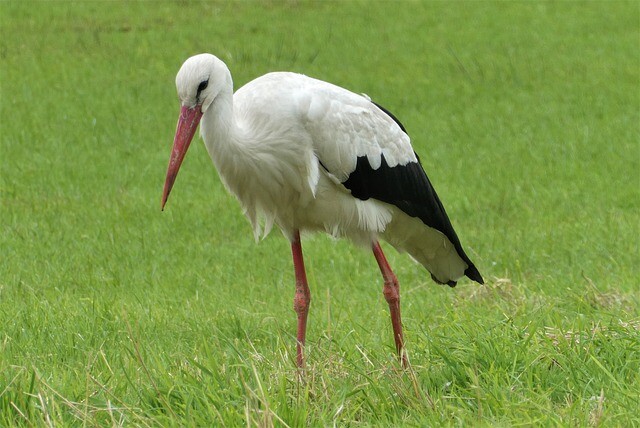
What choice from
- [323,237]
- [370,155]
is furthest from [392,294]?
[323,237]

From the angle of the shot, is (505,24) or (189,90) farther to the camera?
(505,24)

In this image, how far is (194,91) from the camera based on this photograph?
4.96m

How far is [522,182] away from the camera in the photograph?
9898 millimetres

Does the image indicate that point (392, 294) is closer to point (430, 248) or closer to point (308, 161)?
point (430, 248)

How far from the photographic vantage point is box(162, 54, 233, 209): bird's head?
4.92 meters

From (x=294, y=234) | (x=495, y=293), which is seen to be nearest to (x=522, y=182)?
(x=495, y=293)

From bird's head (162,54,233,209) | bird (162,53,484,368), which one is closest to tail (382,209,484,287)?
bird (162,53,484,368)

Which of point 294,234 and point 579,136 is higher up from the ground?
point 294,234

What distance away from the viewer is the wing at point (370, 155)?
17.7ft

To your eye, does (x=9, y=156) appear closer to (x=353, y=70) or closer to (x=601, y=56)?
(x=353, y=70)

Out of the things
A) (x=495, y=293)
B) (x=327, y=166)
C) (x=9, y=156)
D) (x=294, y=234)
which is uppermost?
(x=327, y=166)

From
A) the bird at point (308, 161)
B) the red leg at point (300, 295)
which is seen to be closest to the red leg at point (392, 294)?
the bird at point (308, 161)

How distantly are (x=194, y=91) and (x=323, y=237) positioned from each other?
3.84 metres

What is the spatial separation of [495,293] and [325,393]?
2540 mm
